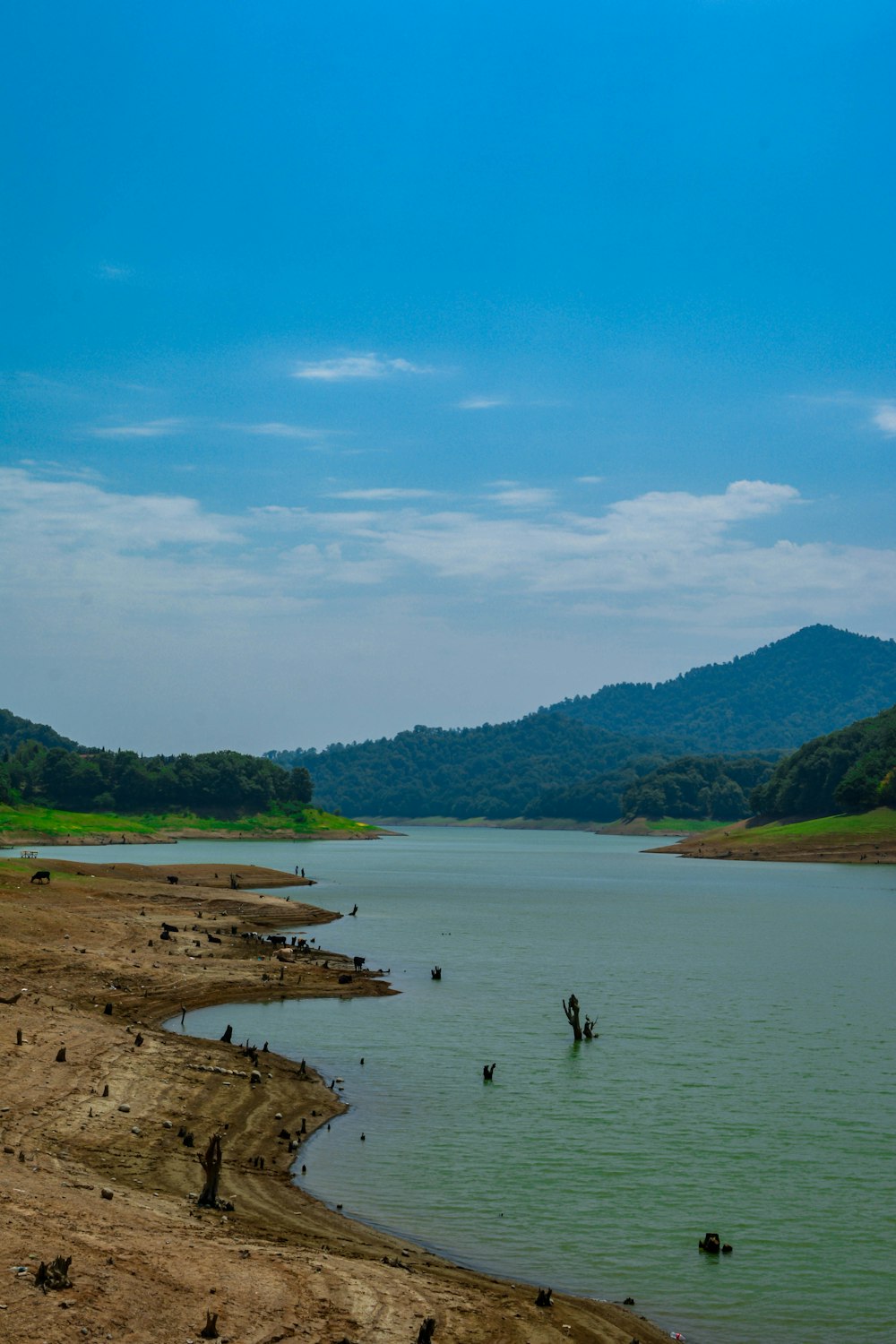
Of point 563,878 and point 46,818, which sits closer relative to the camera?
point 563,878

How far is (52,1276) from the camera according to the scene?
16.0 metres

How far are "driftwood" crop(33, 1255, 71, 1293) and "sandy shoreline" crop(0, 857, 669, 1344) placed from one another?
114mm

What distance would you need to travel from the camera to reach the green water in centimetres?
2230

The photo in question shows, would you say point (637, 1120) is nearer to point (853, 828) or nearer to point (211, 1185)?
point (211, 1185)

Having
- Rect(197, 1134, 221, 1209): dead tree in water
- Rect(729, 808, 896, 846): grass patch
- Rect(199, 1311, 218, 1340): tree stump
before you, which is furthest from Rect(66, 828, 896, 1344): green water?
Rect(729, 808, 896, 846): grass patch

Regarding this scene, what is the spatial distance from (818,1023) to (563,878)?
102940mm

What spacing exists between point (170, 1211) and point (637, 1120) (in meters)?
15.3

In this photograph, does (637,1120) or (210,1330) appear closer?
(210,1330)

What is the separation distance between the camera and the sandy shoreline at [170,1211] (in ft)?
54.1

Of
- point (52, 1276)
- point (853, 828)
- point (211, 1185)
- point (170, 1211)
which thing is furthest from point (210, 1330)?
point (853, 828)

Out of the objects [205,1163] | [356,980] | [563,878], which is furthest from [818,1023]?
[563,878]

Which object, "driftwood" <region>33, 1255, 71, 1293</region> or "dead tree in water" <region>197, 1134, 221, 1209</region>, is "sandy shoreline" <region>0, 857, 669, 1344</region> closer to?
"driftwood" <region>33, 1255, 71, 1293</region>

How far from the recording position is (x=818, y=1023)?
48125mm

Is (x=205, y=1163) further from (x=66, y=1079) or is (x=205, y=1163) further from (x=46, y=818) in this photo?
(x=46, y=818)
